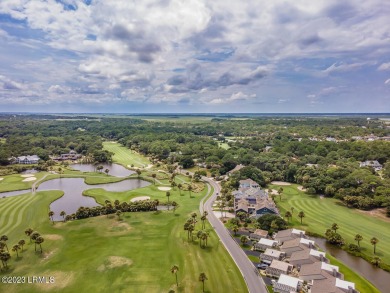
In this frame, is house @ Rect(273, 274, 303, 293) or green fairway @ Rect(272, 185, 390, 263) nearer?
house @ Rect(273, 274, 303, 293)

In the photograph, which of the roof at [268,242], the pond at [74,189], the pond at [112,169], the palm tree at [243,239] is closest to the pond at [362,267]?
the roof at [268,242]

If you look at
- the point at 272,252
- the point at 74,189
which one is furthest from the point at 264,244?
the point at 74,189

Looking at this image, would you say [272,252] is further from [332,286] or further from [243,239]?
[332,286]

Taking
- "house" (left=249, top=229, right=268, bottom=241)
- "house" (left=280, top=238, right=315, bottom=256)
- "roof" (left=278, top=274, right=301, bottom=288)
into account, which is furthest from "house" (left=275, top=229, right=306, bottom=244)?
"roof" (left=278, top=274, right=301, bottom=288)

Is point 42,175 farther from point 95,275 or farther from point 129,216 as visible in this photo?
point 95,275

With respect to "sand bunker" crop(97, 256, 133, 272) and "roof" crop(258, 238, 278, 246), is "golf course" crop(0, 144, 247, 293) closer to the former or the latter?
"sand bunker" crop(97, 256, 133, 272)
